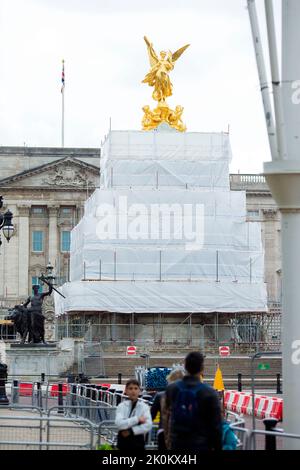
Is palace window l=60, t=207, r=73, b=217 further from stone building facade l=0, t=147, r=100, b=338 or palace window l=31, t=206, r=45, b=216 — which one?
palace window l=31, t=206, r=45, b=216

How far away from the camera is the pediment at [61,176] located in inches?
4385

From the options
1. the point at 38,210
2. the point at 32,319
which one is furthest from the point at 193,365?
the point at 38,210

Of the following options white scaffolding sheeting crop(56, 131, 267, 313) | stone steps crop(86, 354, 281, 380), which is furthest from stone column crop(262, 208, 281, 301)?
stone steps crop(86, 354, 281, 380)

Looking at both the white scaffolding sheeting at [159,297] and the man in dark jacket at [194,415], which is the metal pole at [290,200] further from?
the white scaffolding sheeting at [159,297]

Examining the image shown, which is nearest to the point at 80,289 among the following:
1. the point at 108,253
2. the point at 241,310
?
the point at 108,253

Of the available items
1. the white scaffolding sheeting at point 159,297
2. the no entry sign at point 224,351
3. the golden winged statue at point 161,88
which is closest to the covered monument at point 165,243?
the white scaffolding sheeting at point 159,297

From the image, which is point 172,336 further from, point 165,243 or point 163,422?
point 163,422

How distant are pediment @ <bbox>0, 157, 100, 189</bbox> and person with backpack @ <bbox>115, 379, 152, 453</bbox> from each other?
97.0 m

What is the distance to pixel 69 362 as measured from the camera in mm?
52156

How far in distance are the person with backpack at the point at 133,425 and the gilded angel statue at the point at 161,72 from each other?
54.5 meters

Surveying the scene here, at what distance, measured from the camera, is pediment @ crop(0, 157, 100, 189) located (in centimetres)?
11138

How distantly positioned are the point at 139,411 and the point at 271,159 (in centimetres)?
361

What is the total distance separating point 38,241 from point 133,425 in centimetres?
9862
